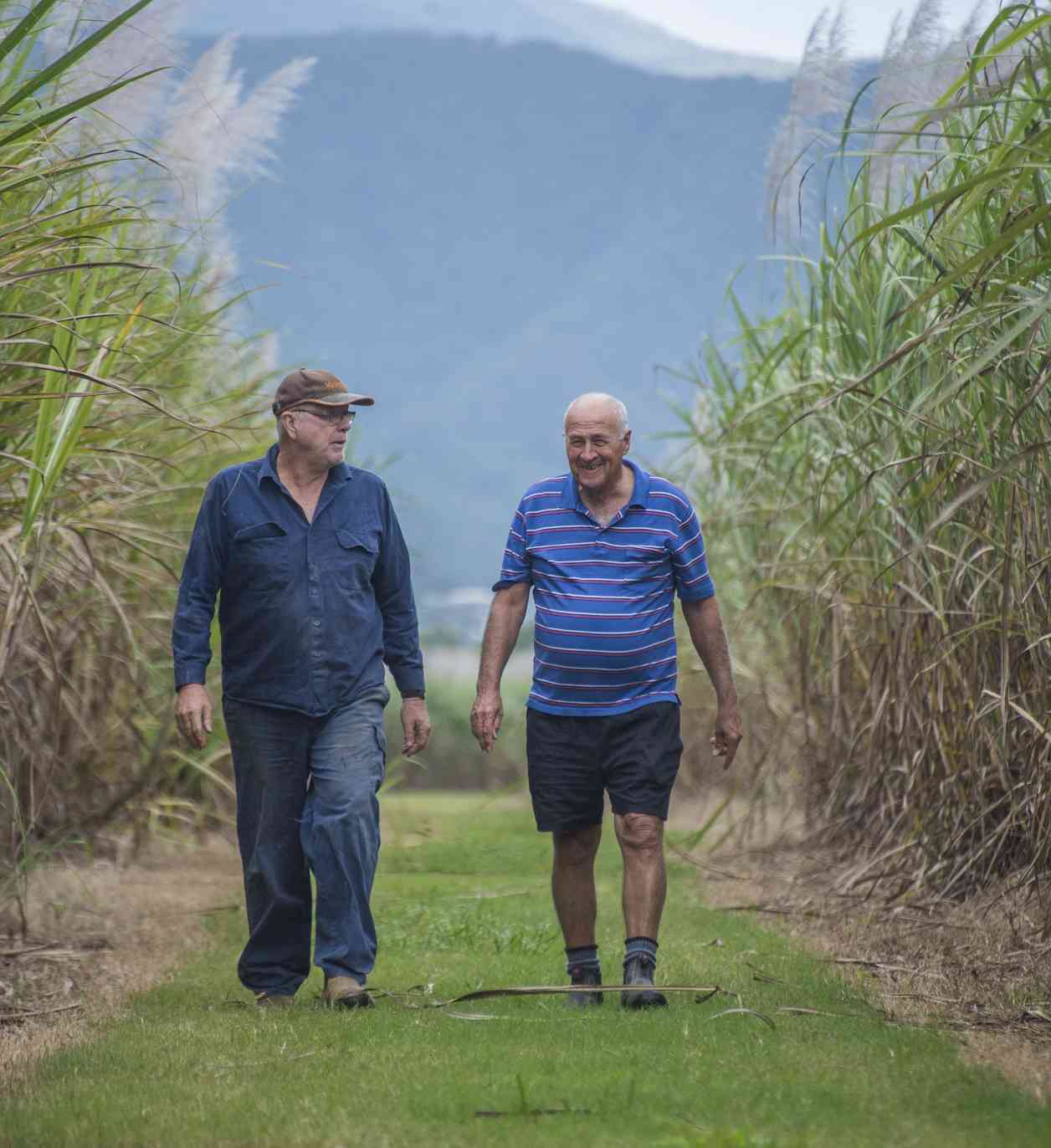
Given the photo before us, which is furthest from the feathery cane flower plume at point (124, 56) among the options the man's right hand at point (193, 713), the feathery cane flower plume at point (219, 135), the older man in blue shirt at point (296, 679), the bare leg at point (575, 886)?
the bare leg at point (575, 886)

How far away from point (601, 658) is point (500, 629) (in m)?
0.40

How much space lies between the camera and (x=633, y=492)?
561 cm

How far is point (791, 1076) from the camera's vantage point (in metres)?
3.99

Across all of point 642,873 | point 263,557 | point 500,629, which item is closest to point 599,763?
point 642,873

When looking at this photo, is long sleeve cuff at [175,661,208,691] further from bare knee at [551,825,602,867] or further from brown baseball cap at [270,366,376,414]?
bare knee at [551,825,602,867]

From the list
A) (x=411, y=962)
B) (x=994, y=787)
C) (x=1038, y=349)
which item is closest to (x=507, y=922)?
(x=411, y=962)

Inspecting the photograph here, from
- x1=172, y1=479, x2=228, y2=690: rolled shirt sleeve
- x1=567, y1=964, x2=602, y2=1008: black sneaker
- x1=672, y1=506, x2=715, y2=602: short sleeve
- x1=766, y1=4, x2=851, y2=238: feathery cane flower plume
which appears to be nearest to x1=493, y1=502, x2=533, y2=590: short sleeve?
x1=672, y1=506, x2=715, y2=602: short sleeve

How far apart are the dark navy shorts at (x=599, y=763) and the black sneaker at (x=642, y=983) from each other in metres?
0.45

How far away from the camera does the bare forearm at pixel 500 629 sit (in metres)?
5.67

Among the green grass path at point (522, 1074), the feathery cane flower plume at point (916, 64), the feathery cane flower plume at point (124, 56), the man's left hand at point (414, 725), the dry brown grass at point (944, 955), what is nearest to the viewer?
the green grass path at point (522, 1074)

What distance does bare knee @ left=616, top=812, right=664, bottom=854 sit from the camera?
17.7 feet

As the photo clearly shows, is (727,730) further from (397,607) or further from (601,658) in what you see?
(397,607)

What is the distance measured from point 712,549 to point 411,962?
162 inches

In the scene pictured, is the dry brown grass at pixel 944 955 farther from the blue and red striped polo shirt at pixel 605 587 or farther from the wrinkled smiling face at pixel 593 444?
the wrinkled smiling face at pixel 593 444
